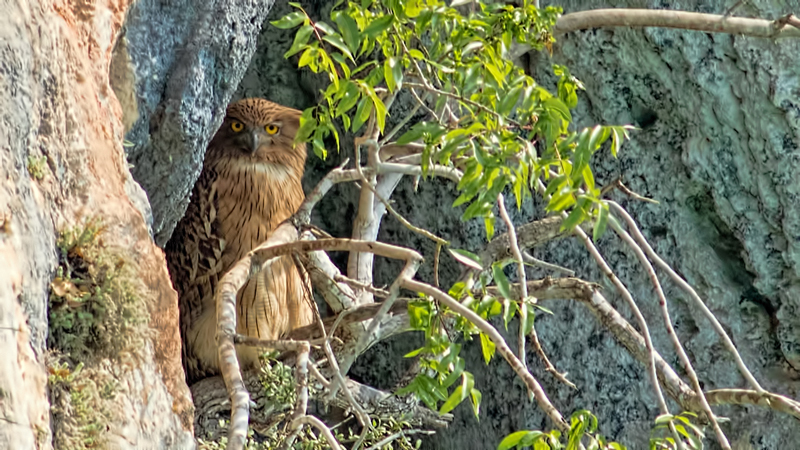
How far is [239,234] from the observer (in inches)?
159

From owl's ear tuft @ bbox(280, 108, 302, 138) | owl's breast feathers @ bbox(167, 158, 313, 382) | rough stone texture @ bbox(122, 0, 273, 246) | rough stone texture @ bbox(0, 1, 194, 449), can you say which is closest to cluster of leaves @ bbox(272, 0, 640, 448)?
rough stone texture @ bbox(0, 1, 194, 449)

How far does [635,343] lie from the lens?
266 cm

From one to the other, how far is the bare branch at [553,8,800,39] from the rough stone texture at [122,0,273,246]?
1.01 m

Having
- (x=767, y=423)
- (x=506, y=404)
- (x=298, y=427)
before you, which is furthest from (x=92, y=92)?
(x=767, y=423)

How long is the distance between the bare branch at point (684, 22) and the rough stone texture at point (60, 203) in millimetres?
1382

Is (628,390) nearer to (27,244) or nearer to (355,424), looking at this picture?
(355,424)

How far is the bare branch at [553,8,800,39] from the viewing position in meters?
2.68

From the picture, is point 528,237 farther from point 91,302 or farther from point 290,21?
point 91,302

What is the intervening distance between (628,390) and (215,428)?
165cm

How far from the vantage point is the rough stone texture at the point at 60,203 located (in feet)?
5.58

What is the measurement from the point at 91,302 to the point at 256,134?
85.2 inches

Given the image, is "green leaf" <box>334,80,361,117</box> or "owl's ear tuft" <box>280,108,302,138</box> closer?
"green leaf" <box>334,80,361,117</box>

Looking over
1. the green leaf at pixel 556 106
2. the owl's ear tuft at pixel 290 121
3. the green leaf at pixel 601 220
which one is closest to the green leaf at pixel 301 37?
the green leaf at pixel 556 106

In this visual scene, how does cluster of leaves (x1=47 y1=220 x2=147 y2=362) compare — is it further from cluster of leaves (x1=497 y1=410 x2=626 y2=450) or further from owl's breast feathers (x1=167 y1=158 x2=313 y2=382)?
owl's breast feathers (x1=167 y1=158 x2=313 y2=382)
